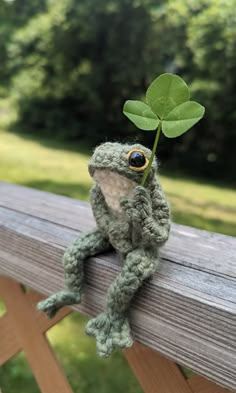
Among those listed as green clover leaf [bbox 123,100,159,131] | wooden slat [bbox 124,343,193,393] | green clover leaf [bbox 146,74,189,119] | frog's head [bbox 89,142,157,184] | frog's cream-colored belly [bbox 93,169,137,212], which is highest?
green clover leaf [bbox 146,74,189,119]

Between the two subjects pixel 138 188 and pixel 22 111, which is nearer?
pixel 138 188

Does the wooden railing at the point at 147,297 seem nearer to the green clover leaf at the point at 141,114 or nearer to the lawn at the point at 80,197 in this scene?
the green clover leaf at the point at 141,114

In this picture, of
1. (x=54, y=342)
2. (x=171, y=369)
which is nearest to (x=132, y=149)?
(x=171, y=369)

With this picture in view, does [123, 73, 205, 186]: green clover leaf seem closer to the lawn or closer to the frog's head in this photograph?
the frog's head

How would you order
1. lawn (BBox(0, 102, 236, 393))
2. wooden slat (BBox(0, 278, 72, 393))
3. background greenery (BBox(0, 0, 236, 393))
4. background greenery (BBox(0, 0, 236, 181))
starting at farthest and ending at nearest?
background greenery (BBox(0, 0, 236, 181)) < background greenery (BBox(0, 0, 236, 393)) < lawn (BBox(0, 102, 236, 393)) < wooden slat (BBox(0, 278, 72, 393))

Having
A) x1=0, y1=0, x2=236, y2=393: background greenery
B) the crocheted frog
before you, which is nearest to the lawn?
x1=0, y1=0, x2=236, y2=393: background greenery

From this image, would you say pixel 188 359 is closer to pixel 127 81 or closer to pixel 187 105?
pixel 187 105
